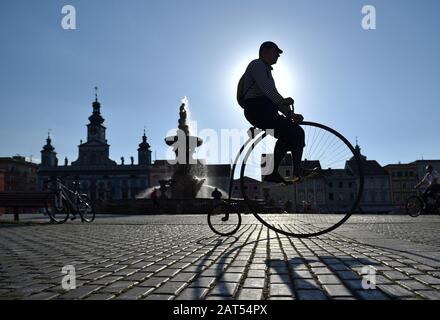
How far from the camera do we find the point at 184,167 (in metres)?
29.4

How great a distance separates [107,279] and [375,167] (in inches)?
3728

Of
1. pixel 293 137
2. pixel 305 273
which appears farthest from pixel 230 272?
pixel 293 137

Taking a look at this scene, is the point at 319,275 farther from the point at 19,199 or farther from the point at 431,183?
the point at 19,199

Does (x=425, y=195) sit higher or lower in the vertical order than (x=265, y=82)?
lower

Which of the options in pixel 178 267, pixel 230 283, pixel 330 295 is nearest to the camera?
pixel 330 295

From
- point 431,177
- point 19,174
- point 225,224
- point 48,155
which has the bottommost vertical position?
point 225,224

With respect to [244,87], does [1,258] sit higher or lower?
lower

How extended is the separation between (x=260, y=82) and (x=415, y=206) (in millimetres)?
11641

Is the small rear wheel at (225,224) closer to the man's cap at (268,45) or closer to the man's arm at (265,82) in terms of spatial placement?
the man's arm at (265,82)

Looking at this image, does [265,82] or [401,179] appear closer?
[265,82]

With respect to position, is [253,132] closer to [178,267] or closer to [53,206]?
[178,267]

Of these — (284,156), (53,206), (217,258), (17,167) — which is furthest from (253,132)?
(17,167)

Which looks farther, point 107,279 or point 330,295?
point 107,279

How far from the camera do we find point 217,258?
3781 millimetres
